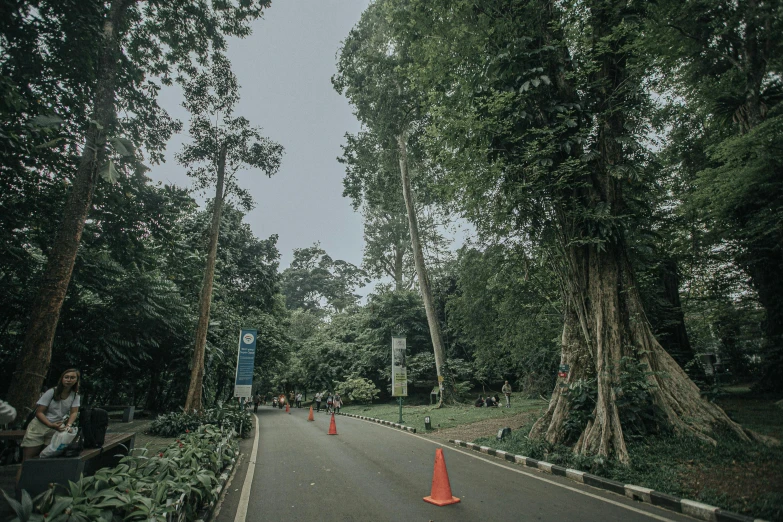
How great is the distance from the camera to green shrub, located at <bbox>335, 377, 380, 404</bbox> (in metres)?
28.9

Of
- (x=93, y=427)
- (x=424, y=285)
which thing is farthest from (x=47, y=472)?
(x=424, y=285)

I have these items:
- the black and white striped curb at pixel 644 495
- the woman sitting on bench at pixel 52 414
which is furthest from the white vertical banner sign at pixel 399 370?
the woman sitting on bench at pixel 52 414

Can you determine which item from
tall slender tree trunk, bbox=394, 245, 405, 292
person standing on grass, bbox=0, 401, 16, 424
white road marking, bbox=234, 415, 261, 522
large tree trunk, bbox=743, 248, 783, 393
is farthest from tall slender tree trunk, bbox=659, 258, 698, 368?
Answer: tall slender tree trunk, bbox=394, 245, 405, 292

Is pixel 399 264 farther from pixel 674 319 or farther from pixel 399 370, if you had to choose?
pixel 674 319

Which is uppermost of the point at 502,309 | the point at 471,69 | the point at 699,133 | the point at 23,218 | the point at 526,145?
the point at 699,133

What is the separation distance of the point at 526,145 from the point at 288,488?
8333 millimetres

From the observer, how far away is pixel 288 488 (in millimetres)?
6254

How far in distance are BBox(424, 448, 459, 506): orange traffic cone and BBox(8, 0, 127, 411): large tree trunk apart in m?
7.03

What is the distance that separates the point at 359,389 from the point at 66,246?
23.6m

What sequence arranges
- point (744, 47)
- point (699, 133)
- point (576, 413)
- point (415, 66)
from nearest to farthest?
point (576, 413), point (415, 66), point (744, 47), point (699, 133)

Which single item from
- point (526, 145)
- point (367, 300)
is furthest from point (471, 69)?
point (367, 300)

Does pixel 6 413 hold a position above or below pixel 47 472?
above

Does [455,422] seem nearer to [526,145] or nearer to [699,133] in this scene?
[526,145]

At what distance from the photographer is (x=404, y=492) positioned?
19.2 feet
